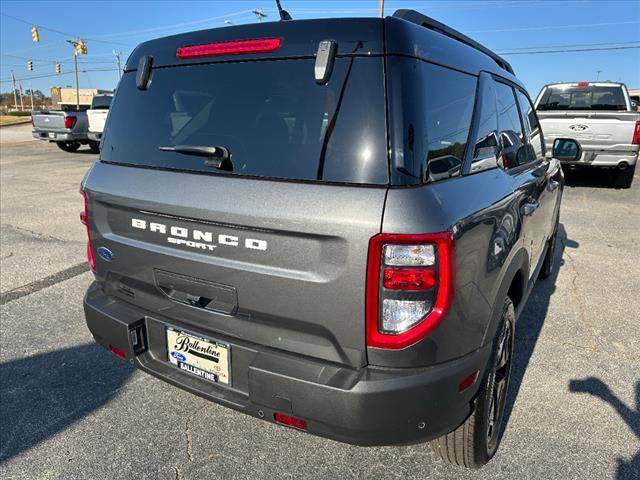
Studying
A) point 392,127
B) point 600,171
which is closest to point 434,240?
point 392,127

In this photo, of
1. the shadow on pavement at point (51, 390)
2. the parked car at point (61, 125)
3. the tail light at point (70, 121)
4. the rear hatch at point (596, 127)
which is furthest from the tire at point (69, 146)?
the shadow on pavement at point (51, 390)

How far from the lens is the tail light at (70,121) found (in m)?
15.4

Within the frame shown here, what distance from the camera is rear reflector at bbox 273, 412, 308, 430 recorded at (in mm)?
1754

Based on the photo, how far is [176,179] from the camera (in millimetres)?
1955

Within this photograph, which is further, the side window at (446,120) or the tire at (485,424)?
the tire at (485,424)

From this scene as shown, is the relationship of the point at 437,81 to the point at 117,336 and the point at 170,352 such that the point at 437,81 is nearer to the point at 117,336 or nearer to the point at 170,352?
the point at 170,352

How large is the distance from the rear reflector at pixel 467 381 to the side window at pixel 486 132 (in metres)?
0.83

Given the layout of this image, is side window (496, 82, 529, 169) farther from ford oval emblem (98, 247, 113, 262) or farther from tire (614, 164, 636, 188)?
tire (614, 164, 636, 188)

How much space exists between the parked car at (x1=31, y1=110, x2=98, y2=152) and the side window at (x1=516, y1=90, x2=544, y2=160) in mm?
15465

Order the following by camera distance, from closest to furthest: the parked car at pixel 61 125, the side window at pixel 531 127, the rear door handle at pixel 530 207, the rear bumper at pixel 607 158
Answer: the rear door handle at pixel 530 207 < the side window at pixel 531 127 < the rear bumper at pixel 607 158 < the parked car at pixel 61 125

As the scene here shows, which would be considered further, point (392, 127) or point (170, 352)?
point (170, 352)

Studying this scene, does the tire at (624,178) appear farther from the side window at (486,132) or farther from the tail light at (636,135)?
the side window at (486,132)

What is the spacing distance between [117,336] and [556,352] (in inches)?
109

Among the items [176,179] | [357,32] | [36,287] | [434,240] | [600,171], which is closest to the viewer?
[434,240]
